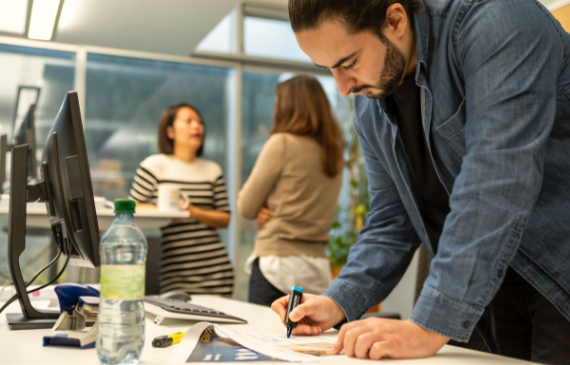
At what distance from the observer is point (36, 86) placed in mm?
3611

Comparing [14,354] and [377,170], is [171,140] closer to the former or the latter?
[377,170]

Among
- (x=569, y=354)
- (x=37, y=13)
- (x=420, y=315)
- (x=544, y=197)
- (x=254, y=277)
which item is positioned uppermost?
(x=37, y=13)

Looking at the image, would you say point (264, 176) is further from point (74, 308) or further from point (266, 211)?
point (74, 308)

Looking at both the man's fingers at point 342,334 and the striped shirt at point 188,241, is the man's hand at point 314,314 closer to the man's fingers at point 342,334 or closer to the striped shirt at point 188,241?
the man's fingers at point 342,334

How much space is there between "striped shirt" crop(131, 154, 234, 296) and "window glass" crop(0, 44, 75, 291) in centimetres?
146

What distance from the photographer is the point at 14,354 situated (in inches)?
29.6

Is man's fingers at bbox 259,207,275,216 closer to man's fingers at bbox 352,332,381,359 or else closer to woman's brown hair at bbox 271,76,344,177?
woman's brown hair at bbox 271,76,344,177

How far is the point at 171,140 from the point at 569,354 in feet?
7.18

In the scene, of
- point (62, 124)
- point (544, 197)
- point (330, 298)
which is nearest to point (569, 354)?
point (544, 197)

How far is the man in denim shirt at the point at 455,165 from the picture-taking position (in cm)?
72

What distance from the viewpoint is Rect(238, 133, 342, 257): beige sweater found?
2021 millimetres

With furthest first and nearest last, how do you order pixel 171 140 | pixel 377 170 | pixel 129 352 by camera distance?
pixel 171 140, pixel 377 170, pixel 129 352

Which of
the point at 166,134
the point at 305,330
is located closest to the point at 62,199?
the point at 305,330

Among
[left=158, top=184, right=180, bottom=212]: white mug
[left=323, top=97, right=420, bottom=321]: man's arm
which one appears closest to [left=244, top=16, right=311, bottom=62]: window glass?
[left=158, top=184, right=180, bottom=212]: white mug
